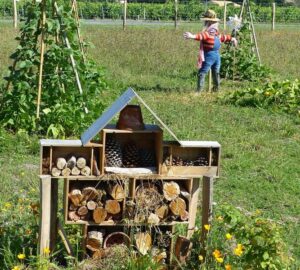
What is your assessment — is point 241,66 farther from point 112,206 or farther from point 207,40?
point 112,206

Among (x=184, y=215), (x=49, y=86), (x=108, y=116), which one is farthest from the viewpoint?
(x=49, y=86)

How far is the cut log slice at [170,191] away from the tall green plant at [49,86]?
410 cm

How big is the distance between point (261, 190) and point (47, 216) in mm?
3033

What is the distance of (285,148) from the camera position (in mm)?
8711

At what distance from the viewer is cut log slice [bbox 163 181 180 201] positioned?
4.52m

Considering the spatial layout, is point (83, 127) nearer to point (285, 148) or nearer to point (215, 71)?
point (285, 148)

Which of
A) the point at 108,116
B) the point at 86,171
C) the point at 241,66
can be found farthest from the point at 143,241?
the point at 241,66

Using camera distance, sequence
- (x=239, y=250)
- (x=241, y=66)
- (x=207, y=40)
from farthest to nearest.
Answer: (x=241, y=66), (x=207, y=40), (x=239, y=250)

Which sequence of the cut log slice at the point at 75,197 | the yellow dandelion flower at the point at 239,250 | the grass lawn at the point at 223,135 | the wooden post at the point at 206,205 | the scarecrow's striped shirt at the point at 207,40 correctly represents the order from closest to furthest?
the yellow dandelion flower at the point at 239,250, the cut log slice at the point at 75,197, the wooden post at the point at 206,205, the grass lawn at the point at 223,135, the scarecrow's striped shirt at the point at 207,40

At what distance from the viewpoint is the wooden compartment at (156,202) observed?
4480 mm

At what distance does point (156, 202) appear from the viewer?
4.52 m

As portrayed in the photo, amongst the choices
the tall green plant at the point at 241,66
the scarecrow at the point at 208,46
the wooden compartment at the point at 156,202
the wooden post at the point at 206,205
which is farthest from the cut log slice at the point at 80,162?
the tall green plant at the point at 241,66

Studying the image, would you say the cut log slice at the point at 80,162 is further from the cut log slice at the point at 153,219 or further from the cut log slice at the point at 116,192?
the cut log slice at the point at 153,219

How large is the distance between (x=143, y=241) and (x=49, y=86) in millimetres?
4548
